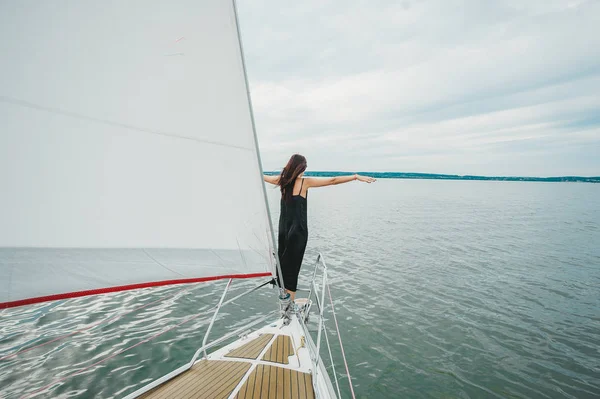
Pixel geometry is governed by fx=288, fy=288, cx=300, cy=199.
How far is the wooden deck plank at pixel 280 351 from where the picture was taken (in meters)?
4.14

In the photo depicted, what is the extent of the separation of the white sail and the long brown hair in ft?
2.87

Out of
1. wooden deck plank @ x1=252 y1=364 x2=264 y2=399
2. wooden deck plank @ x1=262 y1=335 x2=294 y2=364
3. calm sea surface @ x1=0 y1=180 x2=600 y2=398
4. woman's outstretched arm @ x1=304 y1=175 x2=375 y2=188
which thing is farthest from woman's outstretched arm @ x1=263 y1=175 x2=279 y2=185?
calm sea surface @ x1=0 y1=180 x2=600 y2=398

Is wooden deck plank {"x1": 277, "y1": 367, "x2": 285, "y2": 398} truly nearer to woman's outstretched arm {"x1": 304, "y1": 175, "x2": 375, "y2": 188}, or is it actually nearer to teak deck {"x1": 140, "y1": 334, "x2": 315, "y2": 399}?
teak deck {"x1": 140, "y1": 334, "x2": 315, "y2": 399}

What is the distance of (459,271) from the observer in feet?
48.2

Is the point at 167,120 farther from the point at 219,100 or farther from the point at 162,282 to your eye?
the point at 162,282

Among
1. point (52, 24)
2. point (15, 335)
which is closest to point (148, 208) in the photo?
point (52, 24)

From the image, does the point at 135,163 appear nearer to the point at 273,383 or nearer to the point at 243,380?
the point at 243,380

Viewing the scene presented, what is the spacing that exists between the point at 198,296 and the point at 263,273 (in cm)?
745

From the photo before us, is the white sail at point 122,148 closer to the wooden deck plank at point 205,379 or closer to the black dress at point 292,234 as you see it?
the black dress at point 292,234

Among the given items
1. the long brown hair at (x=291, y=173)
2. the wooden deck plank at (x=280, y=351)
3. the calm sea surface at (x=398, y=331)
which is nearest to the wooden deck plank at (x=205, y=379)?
the wooden deck plank at (x=280, y=351)

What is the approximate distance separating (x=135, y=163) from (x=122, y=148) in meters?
0.18

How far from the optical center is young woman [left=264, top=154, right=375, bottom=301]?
4574 millimetres

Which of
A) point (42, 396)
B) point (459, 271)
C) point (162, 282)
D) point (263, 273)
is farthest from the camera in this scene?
point (459, 271)

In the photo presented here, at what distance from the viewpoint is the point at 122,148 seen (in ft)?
9.12
